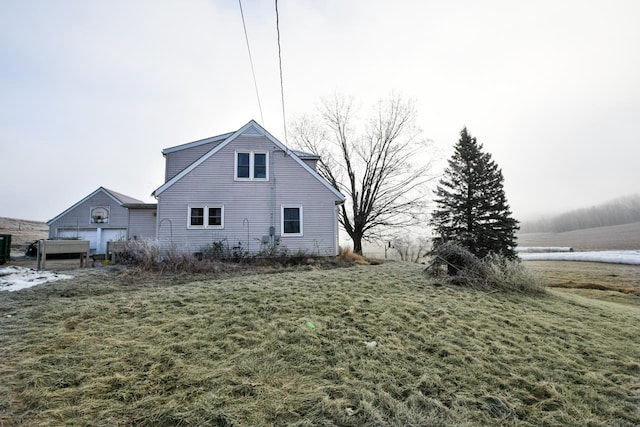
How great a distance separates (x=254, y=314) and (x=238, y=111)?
9323 mm

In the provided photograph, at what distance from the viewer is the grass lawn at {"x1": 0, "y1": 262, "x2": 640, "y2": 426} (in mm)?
2176

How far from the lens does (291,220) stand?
13594 mm

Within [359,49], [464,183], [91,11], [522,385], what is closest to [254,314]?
[522,385]

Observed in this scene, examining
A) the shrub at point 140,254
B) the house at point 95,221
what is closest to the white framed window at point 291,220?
the shrub at point 140,254

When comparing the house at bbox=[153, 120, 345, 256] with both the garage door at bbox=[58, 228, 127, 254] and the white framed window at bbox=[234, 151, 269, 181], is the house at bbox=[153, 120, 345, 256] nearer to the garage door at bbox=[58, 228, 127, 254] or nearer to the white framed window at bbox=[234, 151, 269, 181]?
the white framed window at bbox=[234, 151, 269, 181]

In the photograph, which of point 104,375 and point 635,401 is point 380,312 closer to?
point 635,401

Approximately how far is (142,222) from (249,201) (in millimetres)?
8249

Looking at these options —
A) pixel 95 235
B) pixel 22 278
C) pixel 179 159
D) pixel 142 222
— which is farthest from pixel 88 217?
pixel 22 278

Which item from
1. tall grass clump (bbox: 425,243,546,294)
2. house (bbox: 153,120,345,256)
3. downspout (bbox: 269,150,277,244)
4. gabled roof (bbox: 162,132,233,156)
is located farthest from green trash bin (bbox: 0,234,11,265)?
tall grass clump (bbox: 425,243,546,294)

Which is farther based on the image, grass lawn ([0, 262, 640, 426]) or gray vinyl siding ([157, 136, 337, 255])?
gray vinyl siding ([157, 136, 337, 255])

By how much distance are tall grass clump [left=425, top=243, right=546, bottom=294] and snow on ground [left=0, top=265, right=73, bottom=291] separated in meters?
9.96

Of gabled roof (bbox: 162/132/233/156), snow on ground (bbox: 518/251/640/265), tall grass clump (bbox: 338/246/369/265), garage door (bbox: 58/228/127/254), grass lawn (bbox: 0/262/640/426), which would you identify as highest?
gabled roof (bbox: 162/132/233/156)

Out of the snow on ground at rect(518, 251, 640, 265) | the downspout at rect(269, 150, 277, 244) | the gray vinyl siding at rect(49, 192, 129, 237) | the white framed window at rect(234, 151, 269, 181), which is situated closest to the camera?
the downspout at rect(269, 150, 277, 244)

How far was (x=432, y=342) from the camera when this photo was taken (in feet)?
11.4
